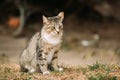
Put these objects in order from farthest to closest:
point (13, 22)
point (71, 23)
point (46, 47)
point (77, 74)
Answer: point (71, 23) < point (13, 22) < point (46, 47) < point (77, 74)

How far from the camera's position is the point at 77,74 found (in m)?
9.80

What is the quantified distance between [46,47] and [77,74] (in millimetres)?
797

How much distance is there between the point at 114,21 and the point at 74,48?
3.52 m

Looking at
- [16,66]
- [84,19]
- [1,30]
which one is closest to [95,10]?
[84,19]

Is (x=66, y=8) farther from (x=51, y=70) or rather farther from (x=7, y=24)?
(x=51, y=70)

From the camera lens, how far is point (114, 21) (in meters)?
21.6

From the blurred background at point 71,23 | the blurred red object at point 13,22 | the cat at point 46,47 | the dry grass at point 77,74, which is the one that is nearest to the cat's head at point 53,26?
the cat at point 46,47

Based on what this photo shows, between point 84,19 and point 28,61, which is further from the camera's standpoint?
point 84,19

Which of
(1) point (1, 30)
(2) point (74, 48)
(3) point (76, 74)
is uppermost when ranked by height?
(1) point (1, 30)

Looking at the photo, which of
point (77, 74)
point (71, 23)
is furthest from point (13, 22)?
point (77, 74)

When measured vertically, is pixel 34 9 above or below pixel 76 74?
above

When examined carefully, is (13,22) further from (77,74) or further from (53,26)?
(77,74)

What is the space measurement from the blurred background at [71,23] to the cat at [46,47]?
776cm

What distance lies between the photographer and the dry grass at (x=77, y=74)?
9.57 metres
